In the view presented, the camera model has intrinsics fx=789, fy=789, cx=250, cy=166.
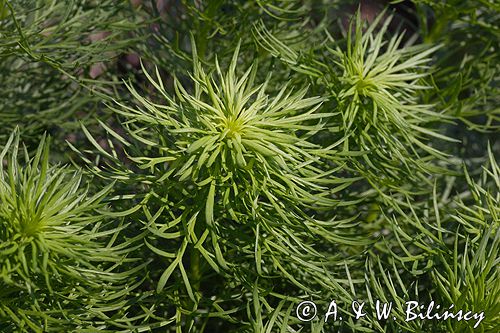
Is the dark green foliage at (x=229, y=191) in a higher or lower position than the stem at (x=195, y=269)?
higher

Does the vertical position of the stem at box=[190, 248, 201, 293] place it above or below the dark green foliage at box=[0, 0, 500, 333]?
below

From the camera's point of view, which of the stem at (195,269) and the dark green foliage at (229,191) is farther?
the stem at (195,269)

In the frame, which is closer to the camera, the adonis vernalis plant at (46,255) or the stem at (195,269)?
the adonis vernalis plant at (46,255)

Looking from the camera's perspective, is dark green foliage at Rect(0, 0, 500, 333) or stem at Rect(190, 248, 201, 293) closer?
dark green foliage at Rect(0, 0, 500, 333)

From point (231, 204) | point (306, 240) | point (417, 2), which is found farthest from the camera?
point (417, 2)

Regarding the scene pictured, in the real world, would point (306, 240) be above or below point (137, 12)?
below

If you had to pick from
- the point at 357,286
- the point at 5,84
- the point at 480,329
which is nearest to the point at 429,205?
the point at 357,286

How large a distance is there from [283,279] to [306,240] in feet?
0.14

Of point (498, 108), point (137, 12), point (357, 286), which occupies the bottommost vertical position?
point (357, 286)

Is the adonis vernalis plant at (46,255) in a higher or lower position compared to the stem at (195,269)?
higher

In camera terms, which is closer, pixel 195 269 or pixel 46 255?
pixel 46 255

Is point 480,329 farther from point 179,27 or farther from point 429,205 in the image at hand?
point 179,27

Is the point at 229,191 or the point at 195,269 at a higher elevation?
the point at 229,191

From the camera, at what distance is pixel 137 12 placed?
2.88 feet
